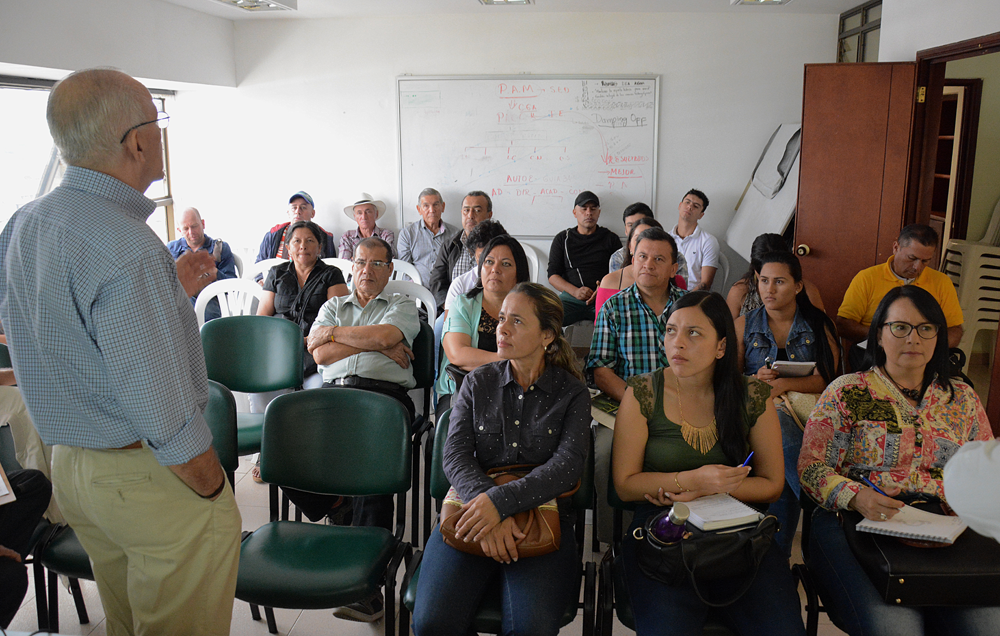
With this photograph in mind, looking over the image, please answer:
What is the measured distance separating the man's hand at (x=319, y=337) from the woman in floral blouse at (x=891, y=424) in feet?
6.51

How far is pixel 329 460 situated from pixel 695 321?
121 cm

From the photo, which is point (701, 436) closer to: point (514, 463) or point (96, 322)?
point (514, 463)

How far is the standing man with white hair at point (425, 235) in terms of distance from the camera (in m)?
5.54

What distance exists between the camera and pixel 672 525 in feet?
5.63

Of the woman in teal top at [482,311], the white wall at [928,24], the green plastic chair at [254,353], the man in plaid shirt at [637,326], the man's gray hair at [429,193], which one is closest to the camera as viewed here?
the man in plaid shirt at [637,326]

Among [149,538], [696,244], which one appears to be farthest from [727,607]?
[696,244]

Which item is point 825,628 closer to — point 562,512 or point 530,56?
point 562,512

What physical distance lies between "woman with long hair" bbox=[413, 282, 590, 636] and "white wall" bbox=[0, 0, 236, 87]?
11.4ft

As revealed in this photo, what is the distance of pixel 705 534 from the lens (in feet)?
5.50

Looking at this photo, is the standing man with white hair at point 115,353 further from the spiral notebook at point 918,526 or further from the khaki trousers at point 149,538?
the spiral notebook at point 918,526

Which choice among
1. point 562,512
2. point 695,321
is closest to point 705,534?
point 562,512

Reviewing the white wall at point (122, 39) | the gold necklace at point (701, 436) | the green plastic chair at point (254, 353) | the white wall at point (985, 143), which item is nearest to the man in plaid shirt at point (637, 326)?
the gold necklace at point (701, 436)

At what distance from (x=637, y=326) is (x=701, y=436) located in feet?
2.73

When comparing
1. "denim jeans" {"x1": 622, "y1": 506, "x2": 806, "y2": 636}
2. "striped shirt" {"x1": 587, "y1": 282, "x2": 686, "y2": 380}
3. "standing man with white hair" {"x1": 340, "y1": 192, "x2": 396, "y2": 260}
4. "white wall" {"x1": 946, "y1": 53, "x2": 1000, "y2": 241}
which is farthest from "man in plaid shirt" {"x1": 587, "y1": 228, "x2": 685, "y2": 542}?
"white wall" {"x1": 946, "y1": 53, "x2": 1000, "y2": 241}
